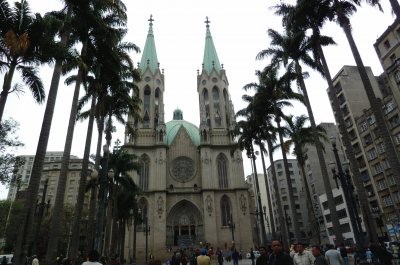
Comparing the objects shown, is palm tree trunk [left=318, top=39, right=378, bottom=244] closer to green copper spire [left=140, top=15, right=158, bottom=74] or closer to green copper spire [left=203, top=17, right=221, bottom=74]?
green copper spire [left=203, top=17, right=221, bottom=74]

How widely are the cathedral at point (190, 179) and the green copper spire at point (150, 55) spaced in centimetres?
169

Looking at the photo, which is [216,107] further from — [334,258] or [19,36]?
[334,258]

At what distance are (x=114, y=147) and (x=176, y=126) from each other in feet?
93.0

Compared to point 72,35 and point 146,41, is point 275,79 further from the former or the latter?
point 146,41

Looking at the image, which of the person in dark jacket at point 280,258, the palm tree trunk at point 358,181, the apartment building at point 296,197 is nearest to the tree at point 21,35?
the person in dark jacket at point 280,258

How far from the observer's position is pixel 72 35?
1789 cm

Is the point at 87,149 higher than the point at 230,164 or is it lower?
lower

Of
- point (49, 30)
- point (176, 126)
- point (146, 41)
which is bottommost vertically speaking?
point (49, 30)

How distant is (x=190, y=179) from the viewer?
48.7 m

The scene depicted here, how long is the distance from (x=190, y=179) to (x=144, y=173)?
7.35 m

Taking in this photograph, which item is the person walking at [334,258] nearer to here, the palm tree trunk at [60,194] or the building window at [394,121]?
the palm tree trunk at [60,194]

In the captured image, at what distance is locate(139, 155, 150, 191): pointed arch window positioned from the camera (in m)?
46.5

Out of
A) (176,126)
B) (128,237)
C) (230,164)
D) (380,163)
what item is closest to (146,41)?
(176,126)

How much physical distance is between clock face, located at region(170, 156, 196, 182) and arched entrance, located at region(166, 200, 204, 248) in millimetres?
4149
